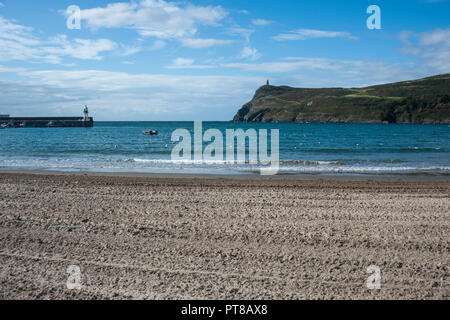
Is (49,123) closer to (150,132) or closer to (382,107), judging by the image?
(150,132)

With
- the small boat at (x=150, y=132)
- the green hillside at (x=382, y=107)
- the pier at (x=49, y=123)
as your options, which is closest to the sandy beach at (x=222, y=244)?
the small boat at (x=150, y=132)

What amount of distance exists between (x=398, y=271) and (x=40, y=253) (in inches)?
222

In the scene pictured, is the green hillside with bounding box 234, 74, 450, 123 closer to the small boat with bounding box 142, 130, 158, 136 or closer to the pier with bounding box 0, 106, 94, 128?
the pier with bounding box 0, 106, 94, 128

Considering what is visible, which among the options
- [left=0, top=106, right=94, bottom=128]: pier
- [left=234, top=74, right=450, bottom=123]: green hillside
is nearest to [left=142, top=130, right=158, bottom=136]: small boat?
[left=0, top=106, right=94, bottom=128]: pier

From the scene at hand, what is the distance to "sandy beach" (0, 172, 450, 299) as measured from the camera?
5.12m

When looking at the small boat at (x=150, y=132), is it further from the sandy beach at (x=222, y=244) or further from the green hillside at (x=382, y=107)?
the green hillside at (x=382, y=107)

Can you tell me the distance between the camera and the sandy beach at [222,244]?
512 centimetres

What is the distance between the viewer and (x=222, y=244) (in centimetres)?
688

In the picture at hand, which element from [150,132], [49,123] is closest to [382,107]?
[150,132]

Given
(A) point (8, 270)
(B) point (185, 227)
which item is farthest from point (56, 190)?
(A) point (8, 270)

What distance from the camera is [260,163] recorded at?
24234 millimetres

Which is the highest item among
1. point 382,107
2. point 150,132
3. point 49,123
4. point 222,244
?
point 382,107

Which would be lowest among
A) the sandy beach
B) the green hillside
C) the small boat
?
the sandy beach

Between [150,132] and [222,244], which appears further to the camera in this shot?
→ [150,132]
